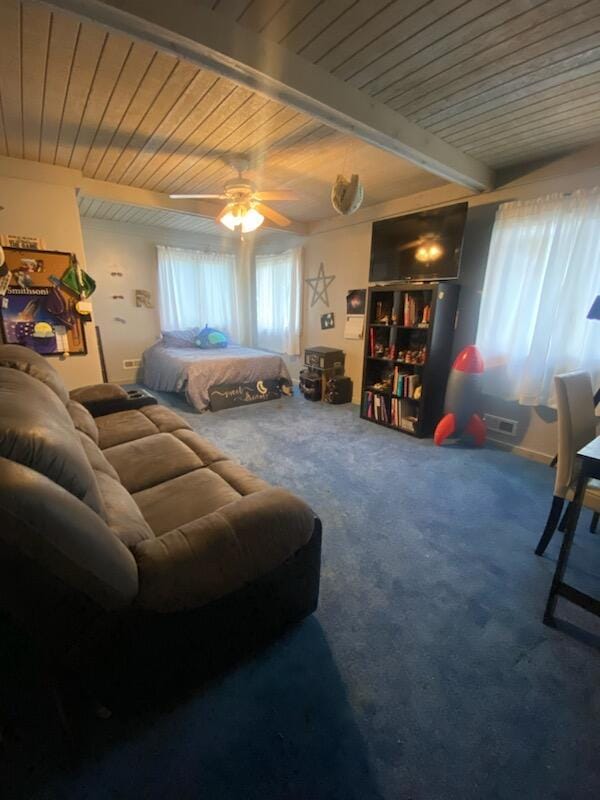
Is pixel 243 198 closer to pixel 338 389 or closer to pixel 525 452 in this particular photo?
pixel 338 389

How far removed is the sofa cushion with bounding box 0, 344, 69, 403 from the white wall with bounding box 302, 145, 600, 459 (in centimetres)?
339

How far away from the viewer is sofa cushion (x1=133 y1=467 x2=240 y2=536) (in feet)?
4.37

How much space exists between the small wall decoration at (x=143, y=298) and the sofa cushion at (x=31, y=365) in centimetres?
371

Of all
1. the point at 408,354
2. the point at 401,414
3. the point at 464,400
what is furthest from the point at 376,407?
the point at 464,400

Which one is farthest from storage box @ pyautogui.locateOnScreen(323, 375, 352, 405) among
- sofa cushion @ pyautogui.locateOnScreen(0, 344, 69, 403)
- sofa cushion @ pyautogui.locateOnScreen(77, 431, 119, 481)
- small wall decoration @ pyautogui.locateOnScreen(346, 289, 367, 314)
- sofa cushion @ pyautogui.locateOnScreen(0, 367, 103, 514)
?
sofa cushion @ pyautogui.locateOnScreen(0, 367, 103, 514)

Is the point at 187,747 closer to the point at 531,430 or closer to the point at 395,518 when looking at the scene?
the point at 395,518

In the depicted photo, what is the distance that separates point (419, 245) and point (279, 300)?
2.78 meters

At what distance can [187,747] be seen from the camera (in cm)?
100

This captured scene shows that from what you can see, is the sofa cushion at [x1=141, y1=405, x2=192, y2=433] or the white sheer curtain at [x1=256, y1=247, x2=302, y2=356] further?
the white sheer curtain at [x1=256, y1=247, x2=302, y2=356]

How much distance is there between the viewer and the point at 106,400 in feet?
8.09

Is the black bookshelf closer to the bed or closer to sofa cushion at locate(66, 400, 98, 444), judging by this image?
the bed

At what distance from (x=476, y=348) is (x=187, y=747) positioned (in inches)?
128

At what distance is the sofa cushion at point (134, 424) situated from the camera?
2.08 m

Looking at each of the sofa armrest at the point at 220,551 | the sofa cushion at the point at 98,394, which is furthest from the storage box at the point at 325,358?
the sofa armrest at the point at 220,551
